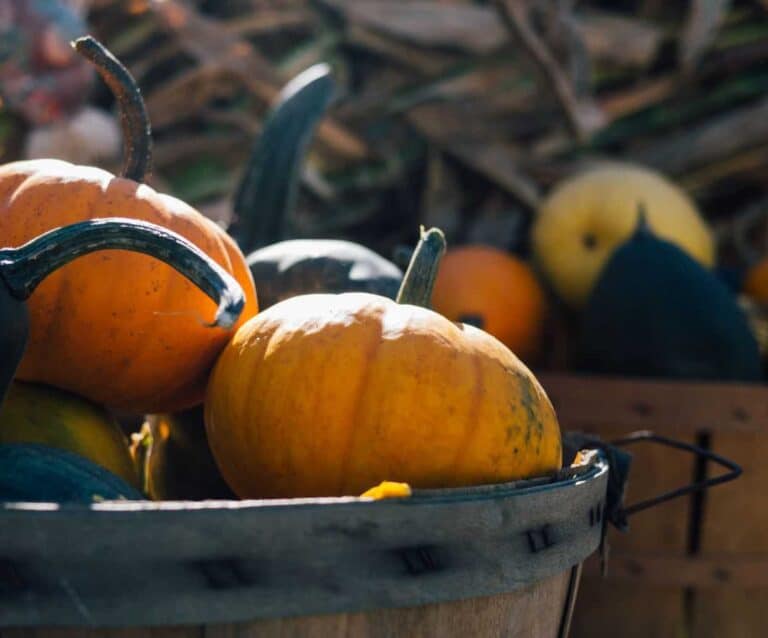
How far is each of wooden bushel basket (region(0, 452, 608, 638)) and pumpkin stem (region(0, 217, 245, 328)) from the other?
0.75 ft

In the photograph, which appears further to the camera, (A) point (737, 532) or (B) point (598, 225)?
(B) point (598, 225)

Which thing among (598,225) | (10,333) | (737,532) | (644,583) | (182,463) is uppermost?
(10,333)

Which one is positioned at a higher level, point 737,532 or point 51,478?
point 51,478

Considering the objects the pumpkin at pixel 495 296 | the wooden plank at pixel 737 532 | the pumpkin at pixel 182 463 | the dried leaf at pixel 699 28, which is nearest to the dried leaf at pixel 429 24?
the dried leaf at pixel 699 28

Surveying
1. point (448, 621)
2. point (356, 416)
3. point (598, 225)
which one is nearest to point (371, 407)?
point (356, 416)

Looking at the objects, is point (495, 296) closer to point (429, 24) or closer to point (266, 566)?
point (429, 24)

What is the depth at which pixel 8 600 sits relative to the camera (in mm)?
846

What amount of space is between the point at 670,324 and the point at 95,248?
1499mm

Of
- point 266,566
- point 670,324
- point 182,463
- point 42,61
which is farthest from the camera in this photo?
point 42,61

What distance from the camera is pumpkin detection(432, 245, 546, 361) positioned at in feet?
8.54

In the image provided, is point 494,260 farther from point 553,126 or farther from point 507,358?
point 507,358

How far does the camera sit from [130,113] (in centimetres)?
142

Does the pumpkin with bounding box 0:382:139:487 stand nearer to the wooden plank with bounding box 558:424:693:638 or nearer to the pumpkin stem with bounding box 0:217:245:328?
the pumpkin stem with bounding box 0:217:245:328

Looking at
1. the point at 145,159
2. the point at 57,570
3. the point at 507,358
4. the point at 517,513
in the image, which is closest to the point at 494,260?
the point at 145,159
